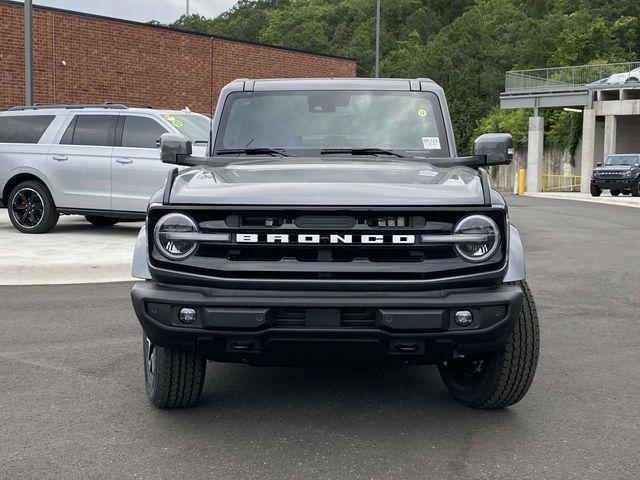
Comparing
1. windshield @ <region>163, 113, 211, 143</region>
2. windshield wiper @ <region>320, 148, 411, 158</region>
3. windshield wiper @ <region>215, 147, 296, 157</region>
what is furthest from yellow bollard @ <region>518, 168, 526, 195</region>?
windshield wiper @ <region>215, 147, 296, 157</region>

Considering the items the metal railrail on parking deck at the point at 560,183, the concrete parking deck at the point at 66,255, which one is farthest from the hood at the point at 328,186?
the metal railrail on parking deck at the point at 560,183

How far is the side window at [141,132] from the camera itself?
13.0m

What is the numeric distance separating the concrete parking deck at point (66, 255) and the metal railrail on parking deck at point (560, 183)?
42.0 m

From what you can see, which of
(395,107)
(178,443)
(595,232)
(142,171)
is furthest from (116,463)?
(595,232)

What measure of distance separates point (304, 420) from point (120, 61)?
2479 cm

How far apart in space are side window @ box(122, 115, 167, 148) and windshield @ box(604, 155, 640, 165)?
1128 inches

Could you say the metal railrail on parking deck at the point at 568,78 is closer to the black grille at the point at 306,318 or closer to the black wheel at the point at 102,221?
the black wheel at the point at 102,221

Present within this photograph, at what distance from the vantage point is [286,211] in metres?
3.97

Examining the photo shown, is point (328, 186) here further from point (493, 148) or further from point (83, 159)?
point (83, 159)

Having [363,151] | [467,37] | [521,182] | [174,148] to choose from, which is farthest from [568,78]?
[174,148]

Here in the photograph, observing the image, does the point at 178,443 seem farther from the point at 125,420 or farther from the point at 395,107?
the point at 395,107

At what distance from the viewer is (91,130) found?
43.9 feet

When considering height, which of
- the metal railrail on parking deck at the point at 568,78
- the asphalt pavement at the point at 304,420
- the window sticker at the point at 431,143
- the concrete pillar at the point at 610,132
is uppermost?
the metal railrail on parking deck at the point at 568,78

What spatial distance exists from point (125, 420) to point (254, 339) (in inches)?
42.8
